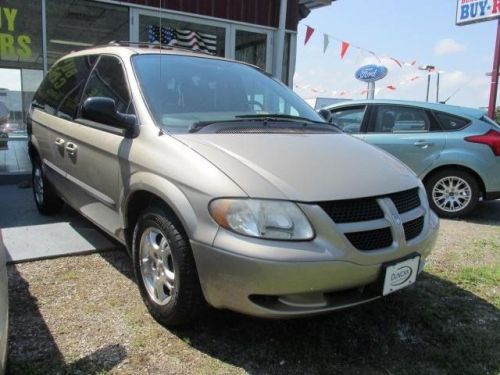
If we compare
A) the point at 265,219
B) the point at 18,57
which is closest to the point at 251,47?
the point at 18,57

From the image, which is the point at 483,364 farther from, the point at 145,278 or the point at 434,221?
the point at 145,278

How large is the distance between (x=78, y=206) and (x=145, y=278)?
1309mm

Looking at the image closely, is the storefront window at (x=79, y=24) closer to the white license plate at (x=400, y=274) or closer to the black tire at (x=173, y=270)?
the black tire at (x=173, y=270)

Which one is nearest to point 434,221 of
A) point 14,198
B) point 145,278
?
point 145,278

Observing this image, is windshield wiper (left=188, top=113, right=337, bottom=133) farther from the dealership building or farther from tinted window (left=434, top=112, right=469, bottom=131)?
the dealership building

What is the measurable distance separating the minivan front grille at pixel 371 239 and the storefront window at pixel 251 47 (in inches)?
319

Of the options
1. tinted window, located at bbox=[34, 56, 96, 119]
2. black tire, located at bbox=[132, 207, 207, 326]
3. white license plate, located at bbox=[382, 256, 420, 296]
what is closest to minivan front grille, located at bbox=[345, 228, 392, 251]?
white license plate, located at bbox=[382, 256, 420, 296]

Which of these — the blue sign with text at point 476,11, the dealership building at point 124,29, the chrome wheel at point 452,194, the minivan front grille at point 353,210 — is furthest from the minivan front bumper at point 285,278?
the blue sign with text at point 476,11

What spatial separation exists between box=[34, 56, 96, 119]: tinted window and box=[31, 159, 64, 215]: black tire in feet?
2.32

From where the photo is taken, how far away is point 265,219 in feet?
7.46

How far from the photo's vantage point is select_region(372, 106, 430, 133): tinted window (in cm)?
635

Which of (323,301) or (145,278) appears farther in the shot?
(145,278)

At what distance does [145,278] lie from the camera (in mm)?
2955

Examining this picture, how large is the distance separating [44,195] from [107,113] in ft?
7.84
